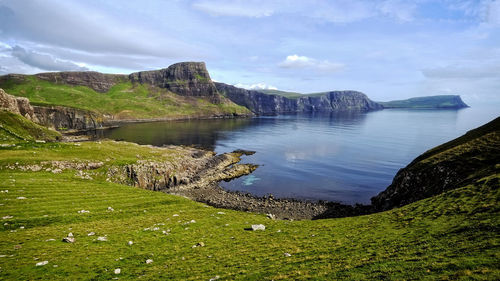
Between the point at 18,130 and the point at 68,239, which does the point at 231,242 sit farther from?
the point at 18,130

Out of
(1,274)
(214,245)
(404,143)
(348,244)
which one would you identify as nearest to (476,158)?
(348,244)

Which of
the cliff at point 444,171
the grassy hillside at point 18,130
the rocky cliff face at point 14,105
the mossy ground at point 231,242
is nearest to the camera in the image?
the mossy ground at point 231,242

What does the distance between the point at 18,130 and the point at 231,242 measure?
376 ft

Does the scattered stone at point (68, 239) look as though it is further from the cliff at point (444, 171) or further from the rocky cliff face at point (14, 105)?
the rocky cliff face at point (14, 105)

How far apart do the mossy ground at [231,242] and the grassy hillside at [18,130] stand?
6076cm

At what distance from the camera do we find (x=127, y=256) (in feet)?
67.1

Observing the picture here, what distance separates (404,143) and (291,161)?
76907 mm

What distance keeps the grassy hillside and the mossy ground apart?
60755 millimetres

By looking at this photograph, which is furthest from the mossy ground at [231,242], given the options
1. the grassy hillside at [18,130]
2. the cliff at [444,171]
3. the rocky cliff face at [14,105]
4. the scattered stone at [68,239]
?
the rocky cliff face at [14,105]

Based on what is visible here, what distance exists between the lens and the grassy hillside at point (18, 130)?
261ft

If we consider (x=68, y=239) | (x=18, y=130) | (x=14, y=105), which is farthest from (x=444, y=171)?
(x=14, y=105)

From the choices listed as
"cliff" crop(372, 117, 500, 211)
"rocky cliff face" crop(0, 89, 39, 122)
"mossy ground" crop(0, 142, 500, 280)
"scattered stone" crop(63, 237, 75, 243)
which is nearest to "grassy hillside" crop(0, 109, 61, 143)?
"rocky cliff face" crop(0, 89, 39, 122)

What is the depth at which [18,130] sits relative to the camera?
9331 centimetres

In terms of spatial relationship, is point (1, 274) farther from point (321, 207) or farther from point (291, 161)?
point (291, 161)
